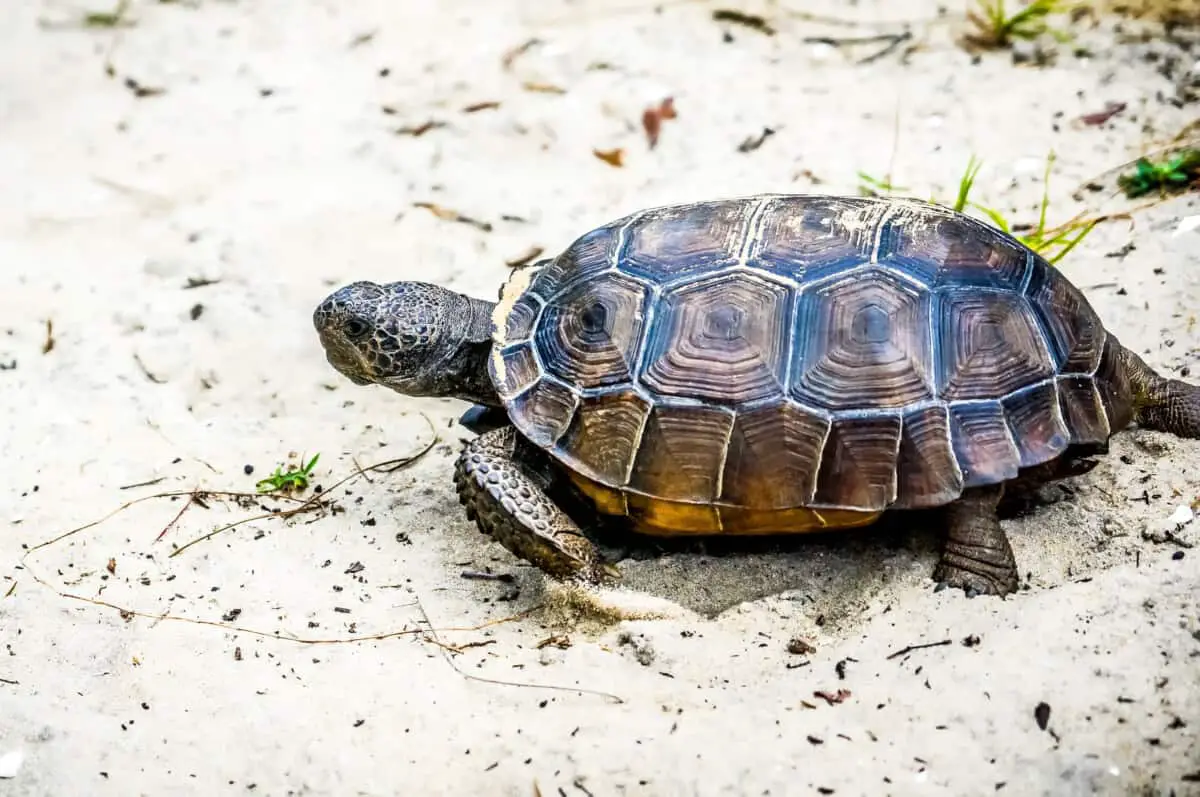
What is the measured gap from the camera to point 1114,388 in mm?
3553

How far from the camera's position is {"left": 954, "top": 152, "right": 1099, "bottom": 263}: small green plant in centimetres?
451

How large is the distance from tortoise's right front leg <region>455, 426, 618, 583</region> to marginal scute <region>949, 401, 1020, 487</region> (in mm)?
1192

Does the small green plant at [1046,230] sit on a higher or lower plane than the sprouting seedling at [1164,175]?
lower

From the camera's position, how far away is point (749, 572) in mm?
3615

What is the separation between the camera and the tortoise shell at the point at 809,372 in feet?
10.9

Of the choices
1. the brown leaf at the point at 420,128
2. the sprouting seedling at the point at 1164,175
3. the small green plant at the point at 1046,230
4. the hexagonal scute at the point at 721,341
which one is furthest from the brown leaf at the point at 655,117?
the hexagonal scute at the point at 721,341

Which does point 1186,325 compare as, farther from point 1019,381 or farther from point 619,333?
point 619,333

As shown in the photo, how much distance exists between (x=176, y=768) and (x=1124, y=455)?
3.22 m

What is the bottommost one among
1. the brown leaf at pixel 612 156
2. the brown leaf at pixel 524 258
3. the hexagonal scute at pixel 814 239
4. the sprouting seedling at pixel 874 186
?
the brown leaf at pixel 524 258

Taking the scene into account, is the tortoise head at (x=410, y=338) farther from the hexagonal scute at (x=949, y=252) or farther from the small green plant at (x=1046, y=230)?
the small green plant at (x=1046, y=230)

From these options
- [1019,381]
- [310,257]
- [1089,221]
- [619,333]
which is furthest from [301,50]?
[1019,381]

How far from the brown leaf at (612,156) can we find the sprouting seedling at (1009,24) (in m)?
2.19

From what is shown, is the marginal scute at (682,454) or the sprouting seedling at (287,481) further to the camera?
the sprouting seedling at (287,481)

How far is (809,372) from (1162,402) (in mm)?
1353
